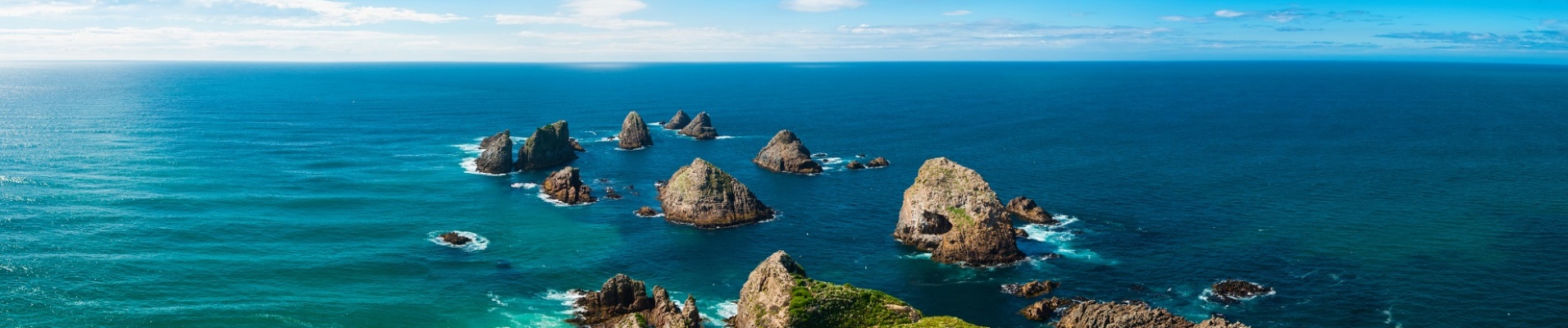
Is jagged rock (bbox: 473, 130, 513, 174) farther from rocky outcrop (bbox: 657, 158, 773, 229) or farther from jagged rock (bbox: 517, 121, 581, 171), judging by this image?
rocky outcrop (bbox: 657, 158, 773, 229)

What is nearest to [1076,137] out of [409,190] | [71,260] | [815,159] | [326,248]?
[815,159]

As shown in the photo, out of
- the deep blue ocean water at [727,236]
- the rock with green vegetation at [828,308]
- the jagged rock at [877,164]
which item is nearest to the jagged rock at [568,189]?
the deep blue ocean water at [727,236]

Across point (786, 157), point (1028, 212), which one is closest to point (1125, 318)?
point (1028, 212)

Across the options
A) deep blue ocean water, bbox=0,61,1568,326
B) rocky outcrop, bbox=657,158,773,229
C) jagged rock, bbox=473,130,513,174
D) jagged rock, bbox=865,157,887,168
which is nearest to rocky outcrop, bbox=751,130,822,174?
deep blue ocean water, bbox=0,61,1568,326

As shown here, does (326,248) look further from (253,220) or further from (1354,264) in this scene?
(1354,264)

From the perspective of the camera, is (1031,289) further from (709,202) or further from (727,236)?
(709,202)

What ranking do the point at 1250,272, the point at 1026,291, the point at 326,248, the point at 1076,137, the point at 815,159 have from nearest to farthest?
the point at 1026,291, the point at 1250,272, the point at 326,248, the point at 815,159, the point at 1076,137

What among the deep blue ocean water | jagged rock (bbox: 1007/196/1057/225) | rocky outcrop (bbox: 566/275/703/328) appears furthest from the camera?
jagged rock (bbox: 1007/196/1057/225)
